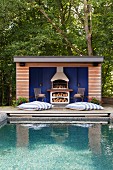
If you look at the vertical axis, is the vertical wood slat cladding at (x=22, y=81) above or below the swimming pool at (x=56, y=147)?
above

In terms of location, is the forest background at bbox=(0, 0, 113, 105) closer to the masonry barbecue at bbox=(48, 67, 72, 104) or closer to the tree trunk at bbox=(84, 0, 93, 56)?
the tree trunk at bbox=(84, 0, 93, 56)

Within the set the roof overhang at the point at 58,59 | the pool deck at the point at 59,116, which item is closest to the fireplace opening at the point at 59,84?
the roof overhang at the point at 58,59

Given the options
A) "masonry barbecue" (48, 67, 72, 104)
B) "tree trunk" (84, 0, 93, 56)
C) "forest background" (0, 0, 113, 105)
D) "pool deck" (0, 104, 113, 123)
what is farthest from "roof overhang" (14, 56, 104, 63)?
"tree trunk" (84, 0, 93, 56)

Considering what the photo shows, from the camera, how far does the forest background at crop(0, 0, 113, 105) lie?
51.8 ft

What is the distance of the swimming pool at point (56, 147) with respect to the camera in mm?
5406

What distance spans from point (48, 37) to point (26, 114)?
21.3 ft

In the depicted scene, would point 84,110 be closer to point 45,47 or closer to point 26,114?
point 26,114

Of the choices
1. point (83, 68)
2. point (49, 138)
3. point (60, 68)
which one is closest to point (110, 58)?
point (83, 68)

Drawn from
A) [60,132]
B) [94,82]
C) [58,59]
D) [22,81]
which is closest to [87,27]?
[58,59]

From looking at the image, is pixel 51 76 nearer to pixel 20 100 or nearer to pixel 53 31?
pixel 20 100

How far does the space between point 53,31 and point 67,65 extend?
4.11m

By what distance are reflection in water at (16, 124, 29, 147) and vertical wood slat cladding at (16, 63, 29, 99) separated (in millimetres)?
3574

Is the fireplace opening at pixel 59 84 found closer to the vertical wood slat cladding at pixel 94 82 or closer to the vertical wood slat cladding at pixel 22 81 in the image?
the vertical wood slat cladding at pixel 94 82

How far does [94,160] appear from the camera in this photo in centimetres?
566
